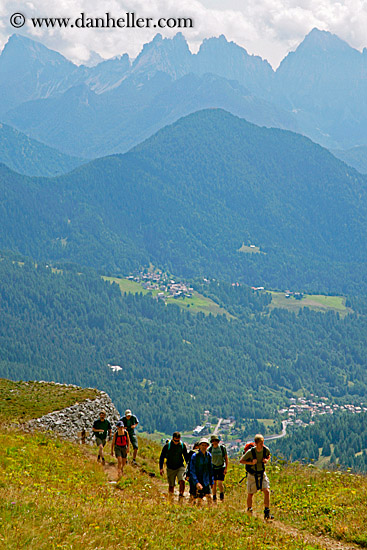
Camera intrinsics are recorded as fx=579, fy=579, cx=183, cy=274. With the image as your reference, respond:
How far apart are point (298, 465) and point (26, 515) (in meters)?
22.8

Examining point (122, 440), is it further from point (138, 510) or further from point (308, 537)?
point (308, 537)

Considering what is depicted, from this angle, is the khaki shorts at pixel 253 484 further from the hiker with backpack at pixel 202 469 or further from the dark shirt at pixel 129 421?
the dark shirt at pixel 129 421

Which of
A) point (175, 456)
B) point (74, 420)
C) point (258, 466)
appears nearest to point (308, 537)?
point (258, 466)

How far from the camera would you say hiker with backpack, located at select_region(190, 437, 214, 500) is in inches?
984

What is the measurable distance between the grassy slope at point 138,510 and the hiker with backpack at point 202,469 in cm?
95

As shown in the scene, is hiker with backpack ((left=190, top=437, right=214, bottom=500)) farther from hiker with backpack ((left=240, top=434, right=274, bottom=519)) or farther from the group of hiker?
hiker with backpack ((left=240, top=434, right=274, bottom=519))

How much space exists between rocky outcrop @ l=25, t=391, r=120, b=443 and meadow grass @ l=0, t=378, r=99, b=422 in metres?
0.59

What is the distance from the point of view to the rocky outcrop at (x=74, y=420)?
136ft

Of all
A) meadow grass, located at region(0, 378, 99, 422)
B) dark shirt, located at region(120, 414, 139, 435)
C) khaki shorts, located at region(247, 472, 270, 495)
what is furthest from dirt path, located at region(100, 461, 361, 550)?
meadow grass, located at region(0, 378, 99, 422)

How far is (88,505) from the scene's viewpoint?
2312 centimetres

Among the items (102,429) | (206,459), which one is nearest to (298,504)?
(206,459)

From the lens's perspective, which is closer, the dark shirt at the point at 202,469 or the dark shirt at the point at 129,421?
the dark shirt at the point at 202,469

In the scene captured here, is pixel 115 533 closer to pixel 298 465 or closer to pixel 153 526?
pixel 153 526

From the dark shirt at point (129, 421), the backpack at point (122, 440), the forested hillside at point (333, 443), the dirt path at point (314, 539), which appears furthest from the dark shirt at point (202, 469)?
the forested hillside at point (333, 443)
